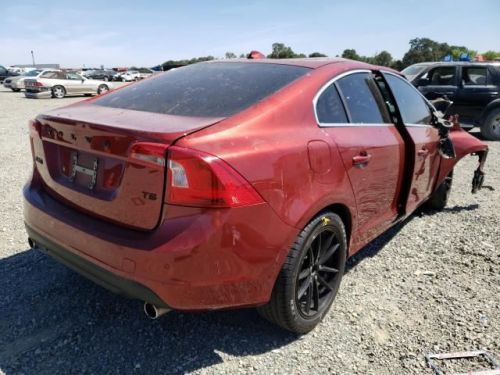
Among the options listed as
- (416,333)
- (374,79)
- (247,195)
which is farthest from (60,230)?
(374,79)

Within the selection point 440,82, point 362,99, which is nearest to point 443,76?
point 440,82

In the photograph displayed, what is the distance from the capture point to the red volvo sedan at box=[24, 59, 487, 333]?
75.2 inches

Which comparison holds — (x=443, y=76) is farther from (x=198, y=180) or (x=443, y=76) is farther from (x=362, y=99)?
(x=198, y=180)

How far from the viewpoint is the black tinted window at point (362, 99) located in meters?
2.83

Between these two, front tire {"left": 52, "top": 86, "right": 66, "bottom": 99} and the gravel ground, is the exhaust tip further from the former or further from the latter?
front tire {"left": 52, "top": 86, "right": 66, "bottom": 99}

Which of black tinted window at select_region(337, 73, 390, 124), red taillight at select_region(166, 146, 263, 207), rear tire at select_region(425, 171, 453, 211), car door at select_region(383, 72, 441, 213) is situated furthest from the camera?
rear tire at select_region(425, 171, 453, 211)

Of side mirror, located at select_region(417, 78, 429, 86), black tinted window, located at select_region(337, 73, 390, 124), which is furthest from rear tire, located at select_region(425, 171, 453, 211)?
side mirror, located at select_region(417, 78, 429, 86)

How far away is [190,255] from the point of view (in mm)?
1893

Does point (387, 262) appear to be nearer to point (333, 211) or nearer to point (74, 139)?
point (333, 211)

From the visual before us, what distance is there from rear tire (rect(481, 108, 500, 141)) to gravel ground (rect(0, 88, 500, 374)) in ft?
23.5

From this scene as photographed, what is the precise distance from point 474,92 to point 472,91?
5 cm

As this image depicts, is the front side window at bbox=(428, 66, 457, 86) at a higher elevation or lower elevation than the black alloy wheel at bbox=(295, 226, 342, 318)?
higher

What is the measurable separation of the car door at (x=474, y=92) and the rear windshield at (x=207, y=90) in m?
8.60

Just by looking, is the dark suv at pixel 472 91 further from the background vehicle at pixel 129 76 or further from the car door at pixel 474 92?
the background vehicle at pixel 129 76
